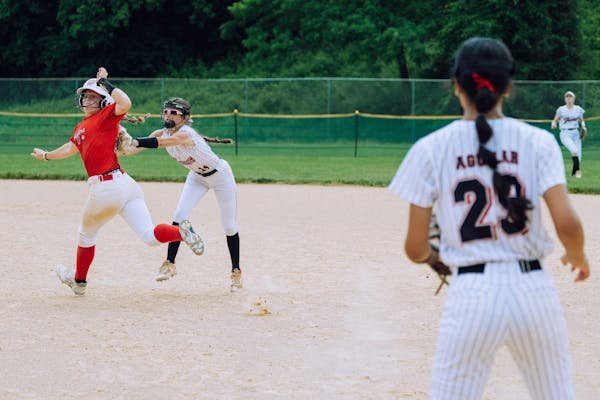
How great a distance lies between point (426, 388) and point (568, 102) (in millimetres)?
16504

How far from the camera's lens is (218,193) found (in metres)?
9.03

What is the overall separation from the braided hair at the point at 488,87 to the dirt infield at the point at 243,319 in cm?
241

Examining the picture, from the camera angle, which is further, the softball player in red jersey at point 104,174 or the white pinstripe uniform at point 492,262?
the softball player in red jersey at point 104,174

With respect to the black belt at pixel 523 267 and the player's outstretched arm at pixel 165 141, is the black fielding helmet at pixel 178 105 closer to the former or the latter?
the player's outstretched arm at pixel 165 141

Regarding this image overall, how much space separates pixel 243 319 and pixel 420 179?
436cm

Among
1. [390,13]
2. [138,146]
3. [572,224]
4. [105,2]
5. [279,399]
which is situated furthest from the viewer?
[105,2]

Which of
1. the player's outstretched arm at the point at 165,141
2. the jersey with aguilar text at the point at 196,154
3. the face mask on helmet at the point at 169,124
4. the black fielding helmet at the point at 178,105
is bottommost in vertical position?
the jersey with aguilar text at the point at 196,154

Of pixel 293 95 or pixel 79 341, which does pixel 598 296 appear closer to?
pixel 79 341

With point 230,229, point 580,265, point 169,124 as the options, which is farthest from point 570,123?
point 580,265

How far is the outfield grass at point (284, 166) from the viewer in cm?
1998

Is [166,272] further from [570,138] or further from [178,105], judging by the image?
[570,138]

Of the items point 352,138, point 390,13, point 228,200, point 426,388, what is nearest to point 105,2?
point 390,13

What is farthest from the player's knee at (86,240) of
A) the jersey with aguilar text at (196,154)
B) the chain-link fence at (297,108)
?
the chain-link fence at (297,108)

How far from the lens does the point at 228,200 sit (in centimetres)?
900
